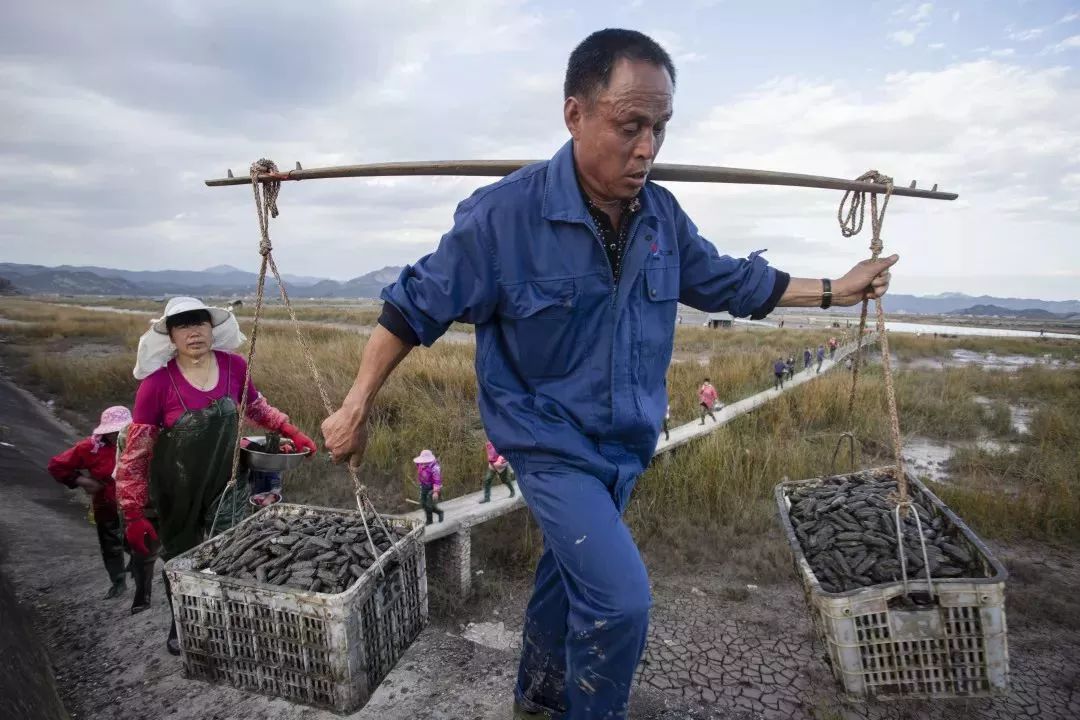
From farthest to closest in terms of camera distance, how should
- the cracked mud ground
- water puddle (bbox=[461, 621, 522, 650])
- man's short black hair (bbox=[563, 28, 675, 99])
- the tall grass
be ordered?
the tall grass
water puddle (bbox=[461, 621, 522, 650])
the cracked mud ground
man's short black hair (bbox=[563, 28, 675, 99])

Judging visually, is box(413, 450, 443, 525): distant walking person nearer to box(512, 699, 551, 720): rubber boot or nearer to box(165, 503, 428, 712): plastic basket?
box(165, 503, 428, 712): plastic basket

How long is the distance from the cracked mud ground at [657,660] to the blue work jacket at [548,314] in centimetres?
152

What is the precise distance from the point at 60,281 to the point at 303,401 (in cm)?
21238

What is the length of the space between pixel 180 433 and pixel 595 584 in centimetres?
238

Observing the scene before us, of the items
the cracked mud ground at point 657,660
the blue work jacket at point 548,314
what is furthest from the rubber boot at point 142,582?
the blue work jacket at point 548,314

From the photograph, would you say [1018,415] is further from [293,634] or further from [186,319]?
[186,319]

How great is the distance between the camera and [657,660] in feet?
9.81

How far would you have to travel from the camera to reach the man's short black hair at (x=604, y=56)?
5.79ft

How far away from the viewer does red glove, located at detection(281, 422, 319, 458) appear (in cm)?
329

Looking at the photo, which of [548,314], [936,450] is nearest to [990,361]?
[936,450]

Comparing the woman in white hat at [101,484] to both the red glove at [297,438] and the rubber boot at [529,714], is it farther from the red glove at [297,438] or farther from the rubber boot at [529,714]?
the rubber boot at [529,714]

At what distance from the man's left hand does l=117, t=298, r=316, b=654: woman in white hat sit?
2890 millimetres

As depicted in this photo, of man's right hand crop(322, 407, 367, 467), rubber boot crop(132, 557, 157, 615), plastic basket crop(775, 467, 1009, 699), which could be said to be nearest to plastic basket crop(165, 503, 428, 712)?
man's right hand crop(322, 407, 367, 467)

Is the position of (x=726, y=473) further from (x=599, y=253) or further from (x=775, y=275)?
(x=599, y=253)
